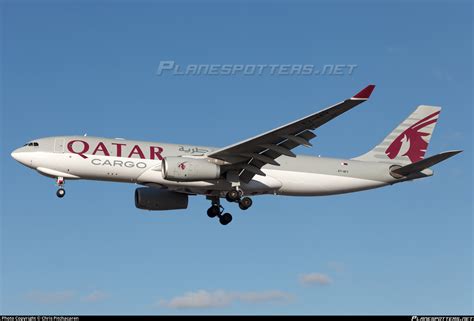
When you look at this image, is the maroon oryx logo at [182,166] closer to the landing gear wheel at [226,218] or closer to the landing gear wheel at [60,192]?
the landing gear wheel at [60,192]

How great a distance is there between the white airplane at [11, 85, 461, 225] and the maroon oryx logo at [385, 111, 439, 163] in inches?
31.1

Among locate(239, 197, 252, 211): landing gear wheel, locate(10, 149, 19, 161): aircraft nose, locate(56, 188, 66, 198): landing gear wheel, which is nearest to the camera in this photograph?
locate(56, 188, 66, 198): landing gear wheel

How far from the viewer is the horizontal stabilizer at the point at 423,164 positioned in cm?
3822

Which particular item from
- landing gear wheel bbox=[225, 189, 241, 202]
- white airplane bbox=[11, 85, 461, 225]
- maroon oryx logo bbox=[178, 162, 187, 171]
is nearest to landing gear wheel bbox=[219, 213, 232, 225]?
white airplane bbox=[11, 85, 461, 225]

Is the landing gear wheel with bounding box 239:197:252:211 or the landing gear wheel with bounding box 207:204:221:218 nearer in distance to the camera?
the landing gear wheel with bounding box 239:197:252:211

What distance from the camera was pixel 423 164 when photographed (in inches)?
1617

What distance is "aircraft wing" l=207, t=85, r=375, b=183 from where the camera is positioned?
3547 centimetres

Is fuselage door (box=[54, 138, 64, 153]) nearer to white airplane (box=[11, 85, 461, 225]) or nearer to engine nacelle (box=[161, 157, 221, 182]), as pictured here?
white airplane (box=[11, 85, 461, 225])

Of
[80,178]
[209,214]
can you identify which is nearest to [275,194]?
[209,214]

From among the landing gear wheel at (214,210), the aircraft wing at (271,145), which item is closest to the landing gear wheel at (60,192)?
the aircraft wing at (271,145)

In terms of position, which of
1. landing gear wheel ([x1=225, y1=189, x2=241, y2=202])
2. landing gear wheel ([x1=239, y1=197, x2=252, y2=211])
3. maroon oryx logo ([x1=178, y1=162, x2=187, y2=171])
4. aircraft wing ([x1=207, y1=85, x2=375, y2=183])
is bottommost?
landing gear wheel ([x1=239, y1=197, x2=252, y2=211])

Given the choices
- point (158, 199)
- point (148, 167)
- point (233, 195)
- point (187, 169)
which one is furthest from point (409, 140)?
point (148, 167)

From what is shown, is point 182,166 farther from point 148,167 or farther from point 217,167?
point 148,167

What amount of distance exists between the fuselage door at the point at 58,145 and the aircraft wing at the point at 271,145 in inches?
270
